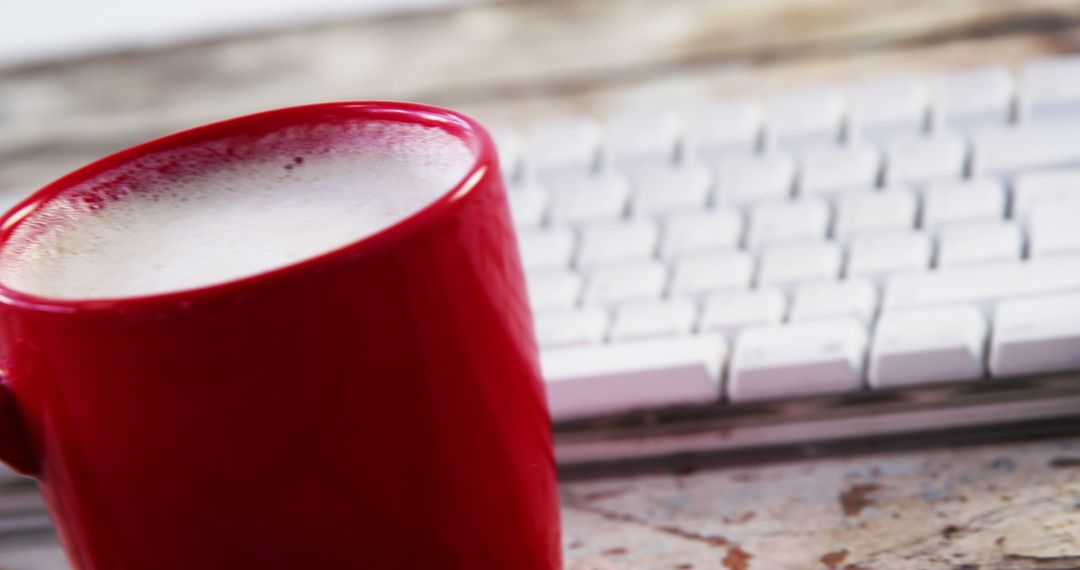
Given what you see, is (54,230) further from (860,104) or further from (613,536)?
(860,104)

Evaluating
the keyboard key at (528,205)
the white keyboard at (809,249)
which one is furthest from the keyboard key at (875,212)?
the keyboard key at (528,205)

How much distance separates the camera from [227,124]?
0.30 metres

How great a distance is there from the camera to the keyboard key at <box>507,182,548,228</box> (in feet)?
1.52

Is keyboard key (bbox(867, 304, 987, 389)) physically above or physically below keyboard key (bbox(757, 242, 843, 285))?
below

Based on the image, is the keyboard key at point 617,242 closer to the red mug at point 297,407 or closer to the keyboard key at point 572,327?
the keyboard key at point 572,327

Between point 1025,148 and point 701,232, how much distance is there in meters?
0.11

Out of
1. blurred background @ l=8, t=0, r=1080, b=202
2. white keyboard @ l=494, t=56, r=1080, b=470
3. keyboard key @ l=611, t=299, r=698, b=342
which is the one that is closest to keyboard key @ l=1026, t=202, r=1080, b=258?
white keyboard @ l=494, t=56, r=1080, b=470

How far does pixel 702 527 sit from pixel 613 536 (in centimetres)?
2

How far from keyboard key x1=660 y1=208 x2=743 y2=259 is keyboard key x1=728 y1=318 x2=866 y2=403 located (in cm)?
7

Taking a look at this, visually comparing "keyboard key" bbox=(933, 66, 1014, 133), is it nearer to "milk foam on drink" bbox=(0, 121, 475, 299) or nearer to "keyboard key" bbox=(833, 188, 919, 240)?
"keyboard key" bbox=(833, 188, 919, 240)

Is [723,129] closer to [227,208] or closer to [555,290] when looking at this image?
[555,290]

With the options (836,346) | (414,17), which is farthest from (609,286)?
(414,17)

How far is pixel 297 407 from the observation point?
24 centimetres

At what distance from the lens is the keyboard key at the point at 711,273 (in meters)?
0.39
